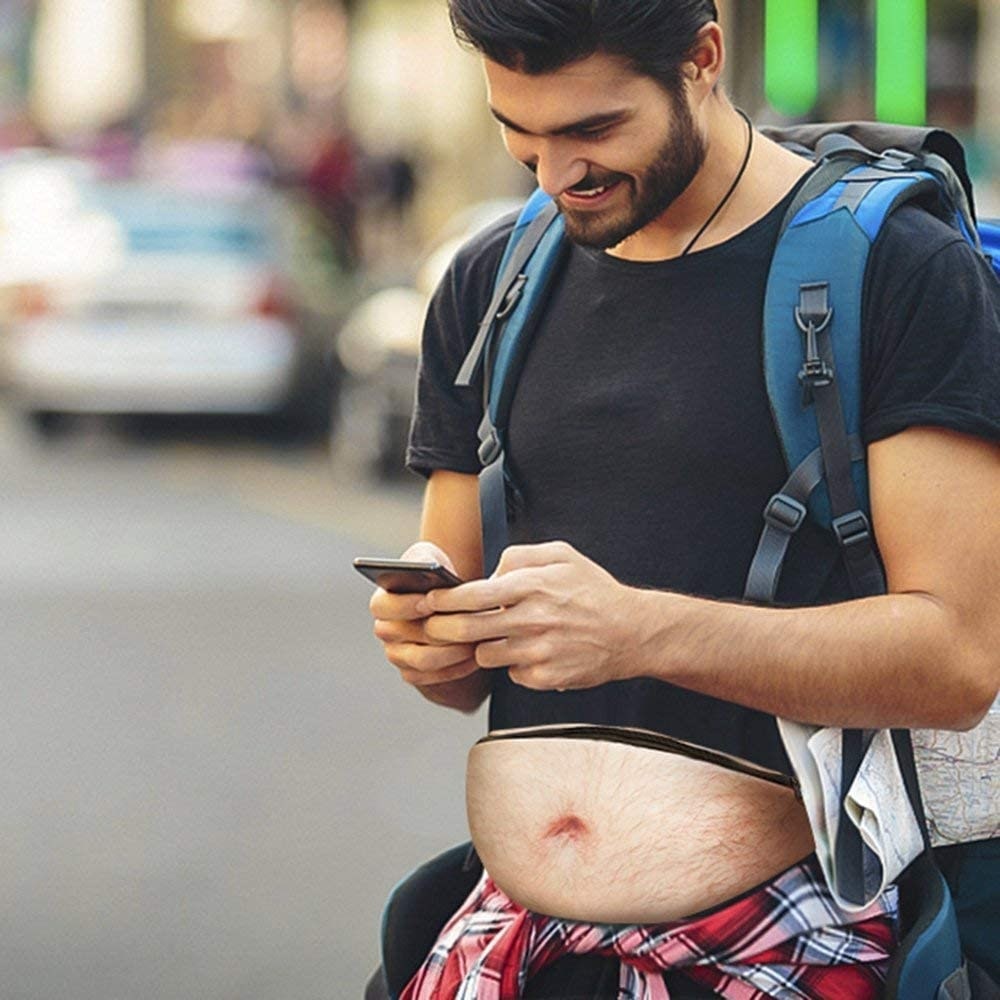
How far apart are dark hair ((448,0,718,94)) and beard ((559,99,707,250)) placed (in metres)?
0.05

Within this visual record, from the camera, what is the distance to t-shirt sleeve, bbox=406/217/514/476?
277 cm

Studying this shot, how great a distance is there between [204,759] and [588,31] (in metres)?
5.13

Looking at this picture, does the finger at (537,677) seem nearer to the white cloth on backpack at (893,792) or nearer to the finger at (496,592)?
the finger at (496,592)

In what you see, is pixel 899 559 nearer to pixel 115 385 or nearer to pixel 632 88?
pixel 632 88

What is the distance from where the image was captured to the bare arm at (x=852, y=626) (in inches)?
90.4

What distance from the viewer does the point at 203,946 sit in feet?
18.4

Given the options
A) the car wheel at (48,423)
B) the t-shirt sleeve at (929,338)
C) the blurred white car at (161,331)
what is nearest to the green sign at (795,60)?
the blurred white car at (161,331)

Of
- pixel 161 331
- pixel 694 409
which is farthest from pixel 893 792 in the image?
pixel 161 331

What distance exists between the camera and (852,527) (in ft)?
7.80

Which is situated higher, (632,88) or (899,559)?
(632,88)

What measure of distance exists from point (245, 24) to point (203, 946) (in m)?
39.7

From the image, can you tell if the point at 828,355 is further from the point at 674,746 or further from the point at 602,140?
the point at 674,746

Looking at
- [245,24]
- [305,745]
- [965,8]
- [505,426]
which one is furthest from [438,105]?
[505,426]

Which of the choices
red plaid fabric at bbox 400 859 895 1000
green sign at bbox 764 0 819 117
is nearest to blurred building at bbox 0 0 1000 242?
green sign at bbox 764 0 819 117
